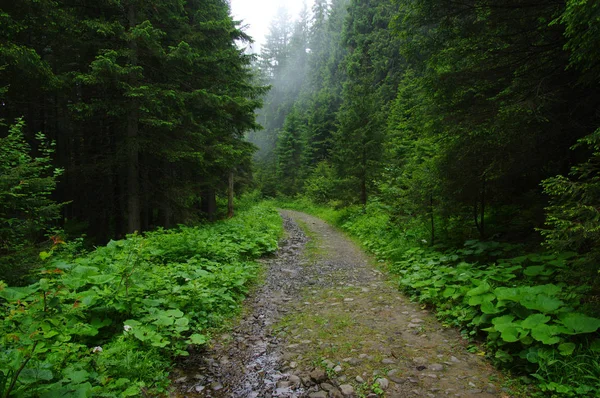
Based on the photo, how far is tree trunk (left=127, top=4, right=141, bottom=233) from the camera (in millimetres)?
9773

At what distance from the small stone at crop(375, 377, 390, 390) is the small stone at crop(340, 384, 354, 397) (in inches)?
12.6

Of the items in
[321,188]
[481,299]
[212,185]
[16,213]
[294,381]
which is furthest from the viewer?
[321,188]

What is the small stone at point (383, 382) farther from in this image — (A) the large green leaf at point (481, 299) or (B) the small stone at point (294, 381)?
(A) the large green leaf at point (481, 299)

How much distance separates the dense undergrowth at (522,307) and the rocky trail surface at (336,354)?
322 mm

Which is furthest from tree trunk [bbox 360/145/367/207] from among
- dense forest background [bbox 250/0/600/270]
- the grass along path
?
the grass along path

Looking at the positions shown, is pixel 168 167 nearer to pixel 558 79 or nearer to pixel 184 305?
pixel 184 305

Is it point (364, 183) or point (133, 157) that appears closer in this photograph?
point (133, 157)

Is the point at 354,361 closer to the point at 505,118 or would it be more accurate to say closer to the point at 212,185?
the point at 505,118

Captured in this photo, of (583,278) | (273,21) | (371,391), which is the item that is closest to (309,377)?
(371,391)

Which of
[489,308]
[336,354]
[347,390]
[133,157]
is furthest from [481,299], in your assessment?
[133,157]

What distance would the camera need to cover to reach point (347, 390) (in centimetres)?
316

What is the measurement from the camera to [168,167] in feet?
41.8

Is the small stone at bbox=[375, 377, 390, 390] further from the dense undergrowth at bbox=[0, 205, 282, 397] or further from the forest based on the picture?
the dense undergrowth at bbox=[0, 205, 282, 397]

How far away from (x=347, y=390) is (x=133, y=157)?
33.3 ft
